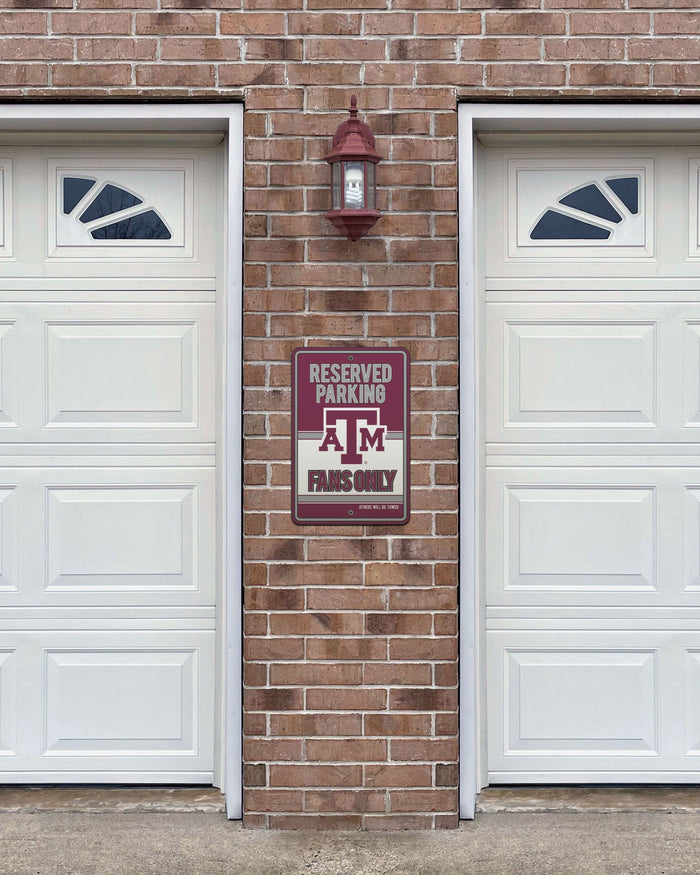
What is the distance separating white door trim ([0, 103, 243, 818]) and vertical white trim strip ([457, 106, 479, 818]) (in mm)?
866

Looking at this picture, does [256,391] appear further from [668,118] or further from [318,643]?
[668,118]

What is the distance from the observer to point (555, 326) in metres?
4.02

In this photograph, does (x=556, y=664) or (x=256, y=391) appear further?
(x=556, y=664)

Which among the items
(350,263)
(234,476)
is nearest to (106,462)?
(234,476)

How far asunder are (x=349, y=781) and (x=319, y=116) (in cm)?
257

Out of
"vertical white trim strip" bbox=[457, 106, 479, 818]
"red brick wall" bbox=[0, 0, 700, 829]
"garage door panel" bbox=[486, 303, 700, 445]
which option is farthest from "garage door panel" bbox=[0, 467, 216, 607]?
"garage door panel" bbox=[486, 303, 700, 445]

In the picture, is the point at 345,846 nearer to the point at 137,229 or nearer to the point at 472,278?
the point at 472,278

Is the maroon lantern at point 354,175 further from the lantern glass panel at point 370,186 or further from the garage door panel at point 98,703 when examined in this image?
the garage door panel at point 98,703

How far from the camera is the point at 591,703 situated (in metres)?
4.03

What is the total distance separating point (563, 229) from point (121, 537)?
2245mm

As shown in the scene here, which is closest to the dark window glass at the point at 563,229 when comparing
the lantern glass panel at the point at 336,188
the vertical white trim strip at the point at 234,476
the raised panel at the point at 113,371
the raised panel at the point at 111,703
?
the lantern glass panel at the point at 336,188

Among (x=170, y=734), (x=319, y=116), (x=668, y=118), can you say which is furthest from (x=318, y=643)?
(x=668, y=118)

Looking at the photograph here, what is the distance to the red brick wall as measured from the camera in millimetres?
3707

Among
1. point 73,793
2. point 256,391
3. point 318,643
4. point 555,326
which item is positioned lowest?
point 73,793
